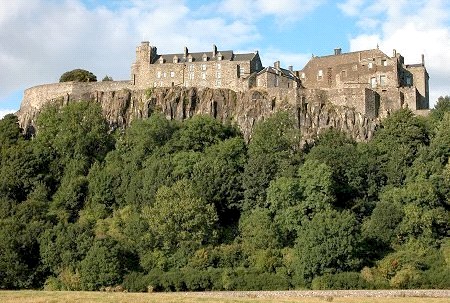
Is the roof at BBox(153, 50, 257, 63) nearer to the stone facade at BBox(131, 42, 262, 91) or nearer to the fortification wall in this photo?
the stone facade at BBox(131, 42, 262, 91)

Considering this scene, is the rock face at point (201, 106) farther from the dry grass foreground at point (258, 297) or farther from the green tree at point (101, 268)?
the dry grass foreground at point (258, 297)

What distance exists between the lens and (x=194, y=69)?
299 feet

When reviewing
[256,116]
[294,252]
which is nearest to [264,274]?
[294,252]

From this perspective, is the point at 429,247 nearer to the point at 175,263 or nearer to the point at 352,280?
the point at 352,280

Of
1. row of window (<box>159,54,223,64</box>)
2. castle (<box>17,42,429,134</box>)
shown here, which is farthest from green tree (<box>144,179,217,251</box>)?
row of window (<box>159,54,223,64</box>)

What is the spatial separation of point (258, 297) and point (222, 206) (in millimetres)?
22937

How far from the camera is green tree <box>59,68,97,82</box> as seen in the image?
10166 cm

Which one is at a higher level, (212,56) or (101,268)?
(212,56)

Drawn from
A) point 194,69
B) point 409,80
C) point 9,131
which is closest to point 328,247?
point 409,80

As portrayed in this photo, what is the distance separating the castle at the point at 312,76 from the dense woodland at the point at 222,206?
505 centimetres

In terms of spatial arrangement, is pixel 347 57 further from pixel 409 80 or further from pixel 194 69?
pixel 194 69

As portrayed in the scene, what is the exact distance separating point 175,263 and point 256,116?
25668mm

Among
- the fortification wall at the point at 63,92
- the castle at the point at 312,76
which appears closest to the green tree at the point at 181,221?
the castle at the point at 312,76

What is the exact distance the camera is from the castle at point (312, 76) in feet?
269
